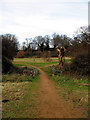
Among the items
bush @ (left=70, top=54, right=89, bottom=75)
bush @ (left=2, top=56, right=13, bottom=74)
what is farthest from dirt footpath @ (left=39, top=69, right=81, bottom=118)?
bush @ (left=2, top=56, right=13, bottom=74)

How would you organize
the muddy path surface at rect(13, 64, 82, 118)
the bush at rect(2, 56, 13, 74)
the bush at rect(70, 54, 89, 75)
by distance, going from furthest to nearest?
Result: the bush at rect(2, 56, 13, 74), the bush at rect(70, 54, 89, 75), the muddy path surface at rect(13, 64, 82, 118)

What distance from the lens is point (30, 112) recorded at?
221 inches

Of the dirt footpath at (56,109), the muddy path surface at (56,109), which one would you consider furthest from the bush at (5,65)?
the muddy path surface at (56,109)

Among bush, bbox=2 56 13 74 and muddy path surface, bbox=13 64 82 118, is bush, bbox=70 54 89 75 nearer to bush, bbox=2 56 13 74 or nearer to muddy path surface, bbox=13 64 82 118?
bush, bbox=2 56 13 74

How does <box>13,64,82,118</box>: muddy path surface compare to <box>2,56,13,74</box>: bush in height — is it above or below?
below

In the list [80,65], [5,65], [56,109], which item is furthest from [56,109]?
[5,65]

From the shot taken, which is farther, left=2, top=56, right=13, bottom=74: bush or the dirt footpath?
left=2, top=56, right=13, bottom=74: bush

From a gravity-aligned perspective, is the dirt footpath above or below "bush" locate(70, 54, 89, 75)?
below

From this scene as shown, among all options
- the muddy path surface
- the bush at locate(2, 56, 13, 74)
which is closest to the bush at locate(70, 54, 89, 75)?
the bush at locate(2, 56, 13, 74)

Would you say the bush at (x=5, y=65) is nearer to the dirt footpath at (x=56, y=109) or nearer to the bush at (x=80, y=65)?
the bush at (x=80, y=65)

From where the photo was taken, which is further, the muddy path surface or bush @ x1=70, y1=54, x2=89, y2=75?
bush @ x1=70, y1=54, x2=89, y2=75

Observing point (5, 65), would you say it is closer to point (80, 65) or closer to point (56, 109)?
point (80, 65)

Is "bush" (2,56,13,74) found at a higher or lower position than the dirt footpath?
higher

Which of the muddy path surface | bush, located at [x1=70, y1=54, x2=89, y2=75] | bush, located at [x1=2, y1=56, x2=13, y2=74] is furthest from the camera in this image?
bush, located at [x1=2, y1=56, x2=13, y2=74]
